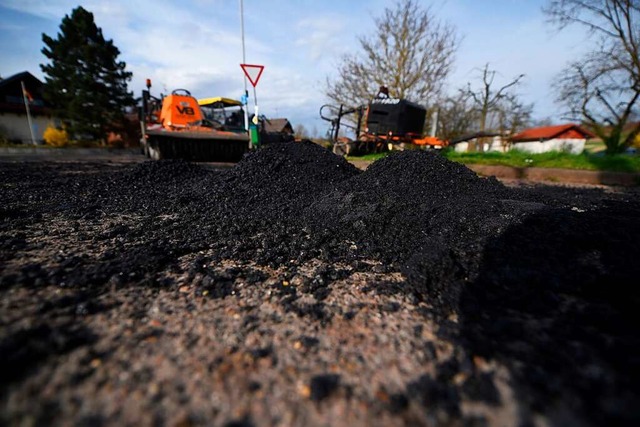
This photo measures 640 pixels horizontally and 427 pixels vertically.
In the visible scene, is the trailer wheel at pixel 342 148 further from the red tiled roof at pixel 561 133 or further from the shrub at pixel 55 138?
the red tiled roof at pixel 561 133

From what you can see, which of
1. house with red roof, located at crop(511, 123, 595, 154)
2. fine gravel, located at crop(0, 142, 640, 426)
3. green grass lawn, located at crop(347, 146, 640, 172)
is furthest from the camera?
house with red roof, located at crop(511, 123, 595, 154)

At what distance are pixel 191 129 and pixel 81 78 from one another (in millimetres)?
17081

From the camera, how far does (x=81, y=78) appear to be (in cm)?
1945

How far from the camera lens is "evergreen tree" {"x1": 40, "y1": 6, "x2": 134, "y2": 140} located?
1955 cm

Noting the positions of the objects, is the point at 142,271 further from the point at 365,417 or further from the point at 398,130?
the point at 398,130

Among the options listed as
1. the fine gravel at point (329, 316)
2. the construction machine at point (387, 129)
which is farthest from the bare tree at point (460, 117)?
the fine gravel at point (329, 316)

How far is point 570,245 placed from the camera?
1854 millimetres

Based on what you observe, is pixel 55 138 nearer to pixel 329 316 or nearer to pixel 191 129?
pixel 191 129

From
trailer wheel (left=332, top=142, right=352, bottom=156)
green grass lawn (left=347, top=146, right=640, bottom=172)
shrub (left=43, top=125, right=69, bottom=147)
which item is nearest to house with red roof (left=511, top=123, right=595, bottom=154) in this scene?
green grass lawn (left=347, top=146, right=640, bottom=172)

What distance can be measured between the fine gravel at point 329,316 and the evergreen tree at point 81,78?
22.4 metres

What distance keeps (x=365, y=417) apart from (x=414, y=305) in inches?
28.2

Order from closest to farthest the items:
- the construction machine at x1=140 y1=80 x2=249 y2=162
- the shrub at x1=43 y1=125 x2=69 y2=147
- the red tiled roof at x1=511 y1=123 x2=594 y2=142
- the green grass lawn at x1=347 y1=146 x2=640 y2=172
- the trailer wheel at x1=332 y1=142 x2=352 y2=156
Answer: the green grass lawn at x1=347 y1=146 x2=640 y2=172 < the construction machine at x1=140 y1=80 x2=249 y2=162 < the trailer wheel at x1=332 y1=142 x2=352 y2=156 < the shrub at x1=43 y1=125 x2=69 y2=147 < the red tiled roof at x1=511 y1=123 x2=594 y2=142

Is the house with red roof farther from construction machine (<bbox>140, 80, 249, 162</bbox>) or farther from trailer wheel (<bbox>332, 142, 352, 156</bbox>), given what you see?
construction machine (<bbox>140, 80, 249, 162</bbox>)

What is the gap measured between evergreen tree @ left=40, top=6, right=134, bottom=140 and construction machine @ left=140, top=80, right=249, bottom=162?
43.7ft
